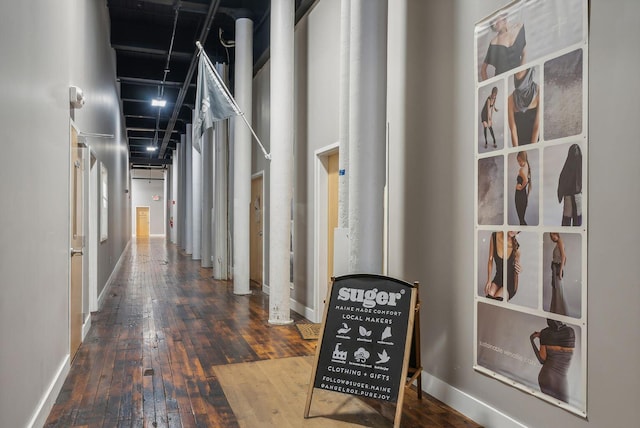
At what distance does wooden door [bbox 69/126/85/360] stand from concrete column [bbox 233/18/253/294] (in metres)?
2.70

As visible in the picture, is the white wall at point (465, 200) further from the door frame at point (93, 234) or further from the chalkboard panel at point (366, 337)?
the door frame at point (93, 234)

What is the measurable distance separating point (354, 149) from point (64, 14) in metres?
2.69

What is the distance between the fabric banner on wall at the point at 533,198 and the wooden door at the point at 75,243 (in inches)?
131

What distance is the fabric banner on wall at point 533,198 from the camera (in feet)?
7.58

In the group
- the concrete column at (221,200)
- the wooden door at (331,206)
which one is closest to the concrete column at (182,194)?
the concrete column at (221,200)

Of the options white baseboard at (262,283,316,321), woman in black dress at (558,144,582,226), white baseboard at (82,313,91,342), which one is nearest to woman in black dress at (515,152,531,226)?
woman in black dress at (558,144,582,226)

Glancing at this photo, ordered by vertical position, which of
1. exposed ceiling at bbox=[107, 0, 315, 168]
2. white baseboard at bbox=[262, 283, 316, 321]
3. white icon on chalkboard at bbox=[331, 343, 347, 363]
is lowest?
white baseboard at bbox=[262, 283, 316, 321]

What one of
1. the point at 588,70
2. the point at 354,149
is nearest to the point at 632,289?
the point at 588,70

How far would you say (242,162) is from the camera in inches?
290

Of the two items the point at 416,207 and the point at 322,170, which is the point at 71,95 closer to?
the point at 322,170

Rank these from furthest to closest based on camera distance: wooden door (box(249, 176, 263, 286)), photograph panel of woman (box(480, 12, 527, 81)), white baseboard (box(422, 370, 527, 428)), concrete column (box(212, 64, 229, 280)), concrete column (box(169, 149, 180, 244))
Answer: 1. concrete column (box(169, 149, 180, 244))
2. concrete column (box(212, 64, 229, 280))
3. wooden door (box(249, 176, 263, 286))
4. white baseboard (box(422, 370, 527, 428))
5. photograph panel of woman (box(480, 12, 527, 81))

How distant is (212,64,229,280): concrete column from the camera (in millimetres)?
9398

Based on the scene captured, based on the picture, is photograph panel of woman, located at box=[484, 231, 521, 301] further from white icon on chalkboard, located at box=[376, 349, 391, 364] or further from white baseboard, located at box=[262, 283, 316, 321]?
white baseboard, located at box=[262, 283, 316, 321]

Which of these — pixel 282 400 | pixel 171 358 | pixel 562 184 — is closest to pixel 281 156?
pixel 171 358
